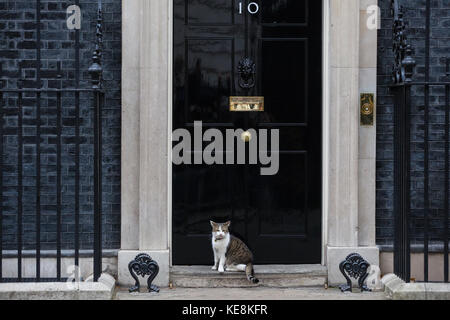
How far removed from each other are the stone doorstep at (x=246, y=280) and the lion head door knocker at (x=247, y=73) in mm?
1855

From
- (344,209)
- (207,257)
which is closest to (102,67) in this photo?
(207,257)

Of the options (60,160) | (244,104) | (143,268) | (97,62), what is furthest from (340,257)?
(97,62)

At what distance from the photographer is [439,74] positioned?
6.32 m

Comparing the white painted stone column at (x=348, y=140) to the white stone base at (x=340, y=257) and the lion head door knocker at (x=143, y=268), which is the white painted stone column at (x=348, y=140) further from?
the lion head door knocker at (x=143, y=268)

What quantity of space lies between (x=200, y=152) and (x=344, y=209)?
153 cm

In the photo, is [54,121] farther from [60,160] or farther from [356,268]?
[356,268]

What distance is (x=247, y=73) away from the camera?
6.38 metres

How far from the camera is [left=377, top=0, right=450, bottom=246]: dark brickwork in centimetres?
632

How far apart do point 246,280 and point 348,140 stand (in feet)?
5.50

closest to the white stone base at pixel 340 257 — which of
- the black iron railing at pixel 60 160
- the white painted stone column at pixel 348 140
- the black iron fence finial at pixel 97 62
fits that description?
the white painted stone column at pixel 348 140

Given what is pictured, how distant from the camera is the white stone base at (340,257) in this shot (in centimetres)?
616

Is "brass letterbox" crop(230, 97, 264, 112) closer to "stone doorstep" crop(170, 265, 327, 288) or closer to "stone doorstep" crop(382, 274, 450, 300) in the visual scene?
"stone doorstep" crop(170, 265, 327, 288)

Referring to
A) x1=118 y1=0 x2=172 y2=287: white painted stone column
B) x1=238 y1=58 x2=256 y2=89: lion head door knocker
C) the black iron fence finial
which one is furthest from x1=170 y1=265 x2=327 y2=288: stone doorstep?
the black iron fence finial

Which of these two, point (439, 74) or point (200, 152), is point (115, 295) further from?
point (439, 74)
